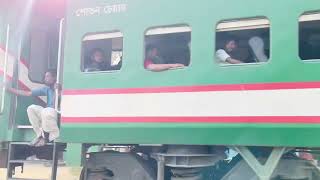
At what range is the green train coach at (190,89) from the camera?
198 inches

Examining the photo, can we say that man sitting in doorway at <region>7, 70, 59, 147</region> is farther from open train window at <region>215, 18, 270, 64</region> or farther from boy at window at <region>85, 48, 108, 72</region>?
open train window at <region>215, 18, 270, 64</region>

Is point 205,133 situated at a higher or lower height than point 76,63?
lower

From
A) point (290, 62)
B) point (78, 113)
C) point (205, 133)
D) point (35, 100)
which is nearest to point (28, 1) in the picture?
point (35, 100)

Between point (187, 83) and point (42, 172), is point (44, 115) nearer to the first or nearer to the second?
point (42, 172)

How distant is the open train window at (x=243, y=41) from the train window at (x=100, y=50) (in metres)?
1.37

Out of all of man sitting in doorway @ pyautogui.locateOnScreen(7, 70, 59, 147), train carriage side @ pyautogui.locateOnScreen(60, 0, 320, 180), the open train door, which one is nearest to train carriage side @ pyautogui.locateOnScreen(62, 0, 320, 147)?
train carriage side @ pyautogui.locateOnScreen(60, 0, 320, 180)

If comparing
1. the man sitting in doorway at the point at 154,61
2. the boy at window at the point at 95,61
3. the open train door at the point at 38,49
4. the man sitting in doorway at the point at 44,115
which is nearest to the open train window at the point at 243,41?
the man sitting in doorway at the point at 154,61

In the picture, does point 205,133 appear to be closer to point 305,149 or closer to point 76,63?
point 305,149

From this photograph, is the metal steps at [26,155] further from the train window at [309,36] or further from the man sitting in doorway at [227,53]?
the train window at [309,36]

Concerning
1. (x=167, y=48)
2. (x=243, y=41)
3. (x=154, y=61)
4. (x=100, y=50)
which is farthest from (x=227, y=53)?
(x=100, y=50)

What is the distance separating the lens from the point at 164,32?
5.74 metres

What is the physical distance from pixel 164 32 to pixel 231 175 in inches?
76.1

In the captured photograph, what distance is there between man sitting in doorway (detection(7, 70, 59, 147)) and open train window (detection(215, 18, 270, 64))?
263 centimetres

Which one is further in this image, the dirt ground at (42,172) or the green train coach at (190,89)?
the dirt ground at (42,172)
